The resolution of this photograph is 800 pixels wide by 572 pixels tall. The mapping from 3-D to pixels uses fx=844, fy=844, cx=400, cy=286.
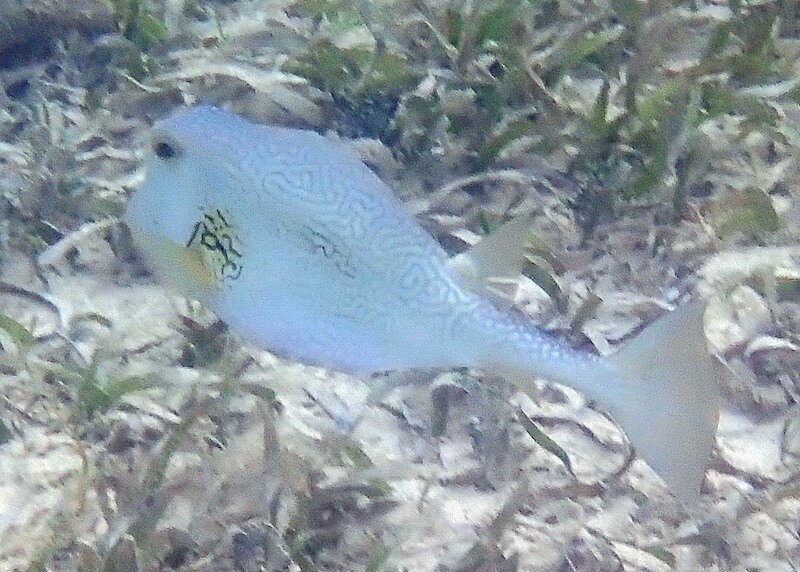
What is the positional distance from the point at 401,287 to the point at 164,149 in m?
0.68

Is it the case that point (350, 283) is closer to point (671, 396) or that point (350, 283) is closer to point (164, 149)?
point (164, 149)

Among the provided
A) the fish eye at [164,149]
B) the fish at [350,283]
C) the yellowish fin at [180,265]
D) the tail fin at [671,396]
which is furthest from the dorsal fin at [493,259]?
the fish eye at [164,149]

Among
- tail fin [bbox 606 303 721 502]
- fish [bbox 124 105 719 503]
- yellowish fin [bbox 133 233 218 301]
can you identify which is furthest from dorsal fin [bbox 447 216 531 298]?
yellowish fin [bbox 133 233 218 301]

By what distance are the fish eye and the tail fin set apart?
1.11 meters

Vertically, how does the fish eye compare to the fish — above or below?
above

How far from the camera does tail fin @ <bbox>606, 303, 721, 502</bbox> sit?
169 centimetres

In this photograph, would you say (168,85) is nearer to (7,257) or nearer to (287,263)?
(7,257)

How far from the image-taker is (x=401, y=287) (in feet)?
6.03

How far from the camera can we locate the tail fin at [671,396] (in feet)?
5.56

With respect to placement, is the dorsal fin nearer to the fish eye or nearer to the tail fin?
the tail fin

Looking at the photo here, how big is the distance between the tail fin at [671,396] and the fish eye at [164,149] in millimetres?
1106

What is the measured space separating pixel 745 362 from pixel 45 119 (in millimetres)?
3026

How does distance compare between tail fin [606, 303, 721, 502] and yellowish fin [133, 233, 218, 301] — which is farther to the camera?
yellowish fin [133, 233, 218, 301]

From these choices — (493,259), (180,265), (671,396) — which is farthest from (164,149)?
(671,396)
